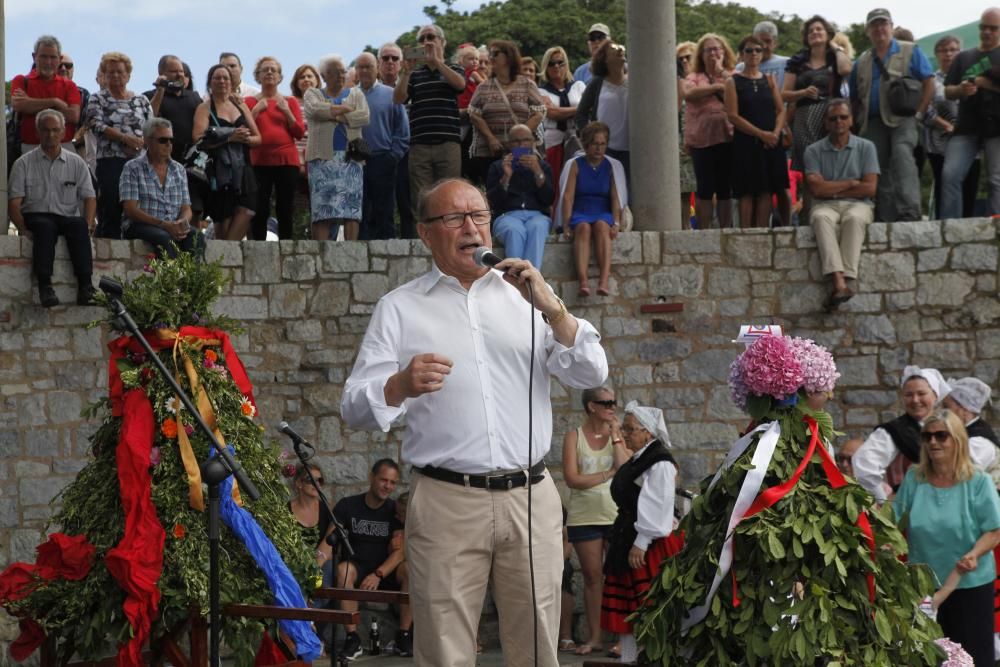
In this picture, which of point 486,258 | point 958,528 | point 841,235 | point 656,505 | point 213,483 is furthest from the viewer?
point 841,235

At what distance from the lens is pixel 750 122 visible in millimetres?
10852

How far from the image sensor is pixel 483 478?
4.37 m

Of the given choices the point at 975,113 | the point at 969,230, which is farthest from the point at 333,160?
the point at 975,113

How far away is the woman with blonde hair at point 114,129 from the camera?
1033cm

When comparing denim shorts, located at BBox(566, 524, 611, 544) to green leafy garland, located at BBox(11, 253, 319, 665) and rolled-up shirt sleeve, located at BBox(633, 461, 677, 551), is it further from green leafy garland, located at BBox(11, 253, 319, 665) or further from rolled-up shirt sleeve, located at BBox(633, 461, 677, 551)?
green leafy garland, located at BBox(11, 253, 319, 665)

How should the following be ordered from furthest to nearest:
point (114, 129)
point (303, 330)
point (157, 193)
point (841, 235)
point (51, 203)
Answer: point (841, 235) < point (303, 330) < point (114, 129) < point (157, 193) < point (51, 203)

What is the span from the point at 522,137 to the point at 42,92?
11.6ft

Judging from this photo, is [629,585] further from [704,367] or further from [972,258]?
[972,258]

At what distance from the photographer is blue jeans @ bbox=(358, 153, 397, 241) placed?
1116cm

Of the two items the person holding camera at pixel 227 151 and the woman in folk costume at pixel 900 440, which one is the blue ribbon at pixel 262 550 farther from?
the person holding camera at pixel 227 151

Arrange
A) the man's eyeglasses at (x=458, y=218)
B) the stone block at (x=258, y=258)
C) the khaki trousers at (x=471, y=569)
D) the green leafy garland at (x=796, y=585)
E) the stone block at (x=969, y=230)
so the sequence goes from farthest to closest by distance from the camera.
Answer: the stone block at (x=969, y=230) < the stone block at (x=258, y=258) < the green leafy garland at (x=796, y=585) < the man's eyeglasses at (x=458, y=218) < the khaki trousers at (x=471, y=569)

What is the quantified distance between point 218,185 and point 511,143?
7.08 feet

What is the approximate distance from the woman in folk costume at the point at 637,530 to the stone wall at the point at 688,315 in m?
2.00

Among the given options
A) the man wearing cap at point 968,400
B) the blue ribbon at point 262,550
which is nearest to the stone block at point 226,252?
the blue ribbon at point 262,550
